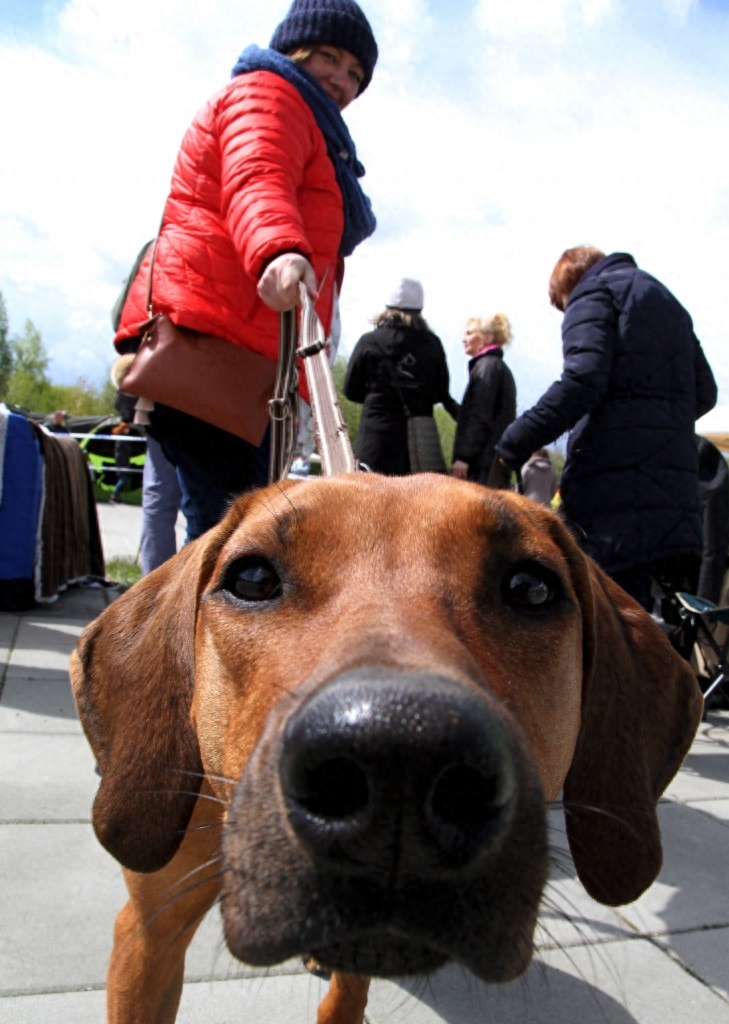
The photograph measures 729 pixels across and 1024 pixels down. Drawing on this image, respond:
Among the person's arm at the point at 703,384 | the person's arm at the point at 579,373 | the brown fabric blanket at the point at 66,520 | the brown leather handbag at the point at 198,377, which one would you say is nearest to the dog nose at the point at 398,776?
the brown leather handbag at the point at 198,377

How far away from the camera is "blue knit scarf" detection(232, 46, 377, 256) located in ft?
11.2

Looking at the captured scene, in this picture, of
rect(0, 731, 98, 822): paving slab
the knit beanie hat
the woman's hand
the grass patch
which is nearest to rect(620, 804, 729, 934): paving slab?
rect(0, 731, 98, 822): paving slab

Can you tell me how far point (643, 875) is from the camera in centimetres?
209

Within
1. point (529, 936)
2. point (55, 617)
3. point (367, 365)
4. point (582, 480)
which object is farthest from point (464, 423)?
point (529, 936)

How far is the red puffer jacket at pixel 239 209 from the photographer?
3156 mm

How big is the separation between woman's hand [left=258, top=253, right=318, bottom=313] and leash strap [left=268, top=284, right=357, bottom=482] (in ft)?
0.14

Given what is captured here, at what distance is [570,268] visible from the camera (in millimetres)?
4961

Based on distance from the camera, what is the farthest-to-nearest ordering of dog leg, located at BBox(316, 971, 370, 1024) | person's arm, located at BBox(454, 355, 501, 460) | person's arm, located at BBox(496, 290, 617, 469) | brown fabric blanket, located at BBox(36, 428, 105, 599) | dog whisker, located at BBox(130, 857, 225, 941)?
brown fabric blanket, located at BBox(36, 428, 105, 599)
person's arm, located at BBox(454, 355, 501, 460)
person's arm, located at BBox(496, 290, 617, 469)
dog leg, located at BBox(316, 971, 370, 1024)
dog whisker, located at BBox(130, 857, 225, 941)

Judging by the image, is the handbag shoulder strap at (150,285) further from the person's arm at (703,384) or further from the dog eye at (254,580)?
the person's arm at (703,384)

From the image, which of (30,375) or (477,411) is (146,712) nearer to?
(477,411)

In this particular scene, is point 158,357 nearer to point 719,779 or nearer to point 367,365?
point 367,365

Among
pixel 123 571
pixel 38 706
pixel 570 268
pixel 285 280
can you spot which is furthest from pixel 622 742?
pixel 123 571

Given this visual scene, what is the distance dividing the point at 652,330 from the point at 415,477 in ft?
8.95

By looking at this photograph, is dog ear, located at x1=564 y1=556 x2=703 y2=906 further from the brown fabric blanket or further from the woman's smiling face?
the brown fabric blanket
